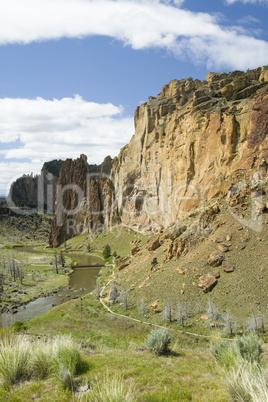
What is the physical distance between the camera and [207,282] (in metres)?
32.9

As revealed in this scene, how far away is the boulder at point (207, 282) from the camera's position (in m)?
32.4

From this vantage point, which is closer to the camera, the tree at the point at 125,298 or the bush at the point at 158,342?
the bush at the point at 158,342

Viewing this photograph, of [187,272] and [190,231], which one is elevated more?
[190,231]

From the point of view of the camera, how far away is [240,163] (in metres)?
46.1

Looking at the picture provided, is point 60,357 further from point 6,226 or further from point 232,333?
point 6,226

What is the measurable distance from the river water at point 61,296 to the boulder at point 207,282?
25973 mm

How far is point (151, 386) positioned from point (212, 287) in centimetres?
2686

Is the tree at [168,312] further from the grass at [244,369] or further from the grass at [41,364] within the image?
the grass at [41,364]

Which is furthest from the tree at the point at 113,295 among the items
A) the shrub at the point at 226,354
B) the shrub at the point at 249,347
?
the shrub at the point at 249,347

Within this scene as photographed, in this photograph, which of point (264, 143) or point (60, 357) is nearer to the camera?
point (60, 357)

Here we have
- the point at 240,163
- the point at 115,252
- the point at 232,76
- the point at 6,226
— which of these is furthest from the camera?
the point at 6,226

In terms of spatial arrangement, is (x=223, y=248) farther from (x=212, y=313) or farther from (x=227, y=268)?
(x=212, y=313)

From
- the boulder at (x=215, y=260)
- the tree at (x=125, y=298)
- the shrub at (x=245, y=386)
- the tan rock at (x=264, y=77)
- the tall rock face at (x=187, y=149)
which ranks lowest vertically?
the tree at (x=125, y=298)

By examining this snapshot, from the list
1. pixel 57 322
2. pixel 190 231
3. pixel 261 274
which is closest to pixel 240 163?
pixel 190 231
